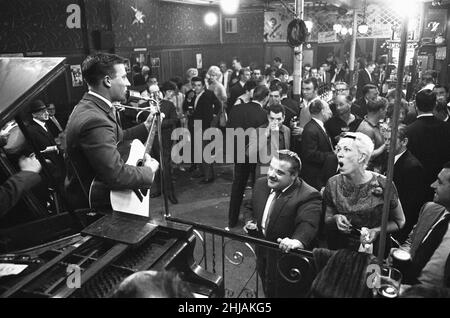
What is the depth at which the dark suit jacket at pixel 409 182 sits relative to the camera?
375 centimetres

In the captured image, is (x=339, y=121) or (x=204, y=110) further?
(x=204, y=110)

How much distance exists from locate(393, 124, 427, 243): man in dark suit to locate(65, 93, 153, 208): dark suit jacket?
2.60 meters

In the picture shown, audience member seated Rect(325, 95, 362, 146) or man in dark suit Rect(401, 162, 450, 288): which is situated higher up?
audience member seated Rect(325, 95, 362, 146)

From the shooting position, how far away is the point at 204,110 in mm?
7586

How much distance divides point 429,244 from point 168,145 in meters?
5.19

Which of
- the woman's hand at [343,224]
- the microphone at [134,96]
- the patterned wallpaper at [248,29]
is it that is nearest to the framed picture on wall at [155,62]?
the patterned wallpaper at [248,29]

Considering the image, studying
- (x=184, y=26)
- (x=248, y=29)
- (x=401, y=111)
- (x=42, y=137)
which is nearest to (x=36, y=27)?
(x=42, y=137)

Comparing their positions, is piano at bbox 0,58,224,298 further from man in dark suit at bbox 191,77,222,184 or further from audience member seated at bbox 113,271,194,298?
man in dark suit at bbox 191,77,222,184

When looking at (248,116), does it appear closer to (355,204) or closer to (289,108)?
(289,108)

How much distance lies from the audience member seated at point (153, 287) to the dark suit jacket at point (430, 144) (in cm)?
414

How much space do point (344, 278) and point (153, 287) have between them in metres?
0.80

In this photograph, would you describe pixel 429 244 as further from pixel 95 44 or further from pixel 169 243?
pixel 95 44

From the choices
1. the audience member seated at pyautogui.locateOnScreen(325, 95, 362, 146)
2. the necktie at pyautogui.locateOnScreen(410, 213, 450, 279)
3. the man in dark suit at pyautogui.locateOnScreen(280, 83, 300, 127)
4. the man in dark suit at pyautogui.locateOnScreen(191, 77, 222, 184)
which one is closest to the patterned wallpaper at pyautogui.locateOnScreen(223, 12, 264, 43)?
the man in dark suit at pyautogui.locateOnScreen(191, 77, 222, 184)

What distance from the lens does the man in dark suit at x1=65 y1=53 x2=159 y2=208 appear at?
2562 mm
